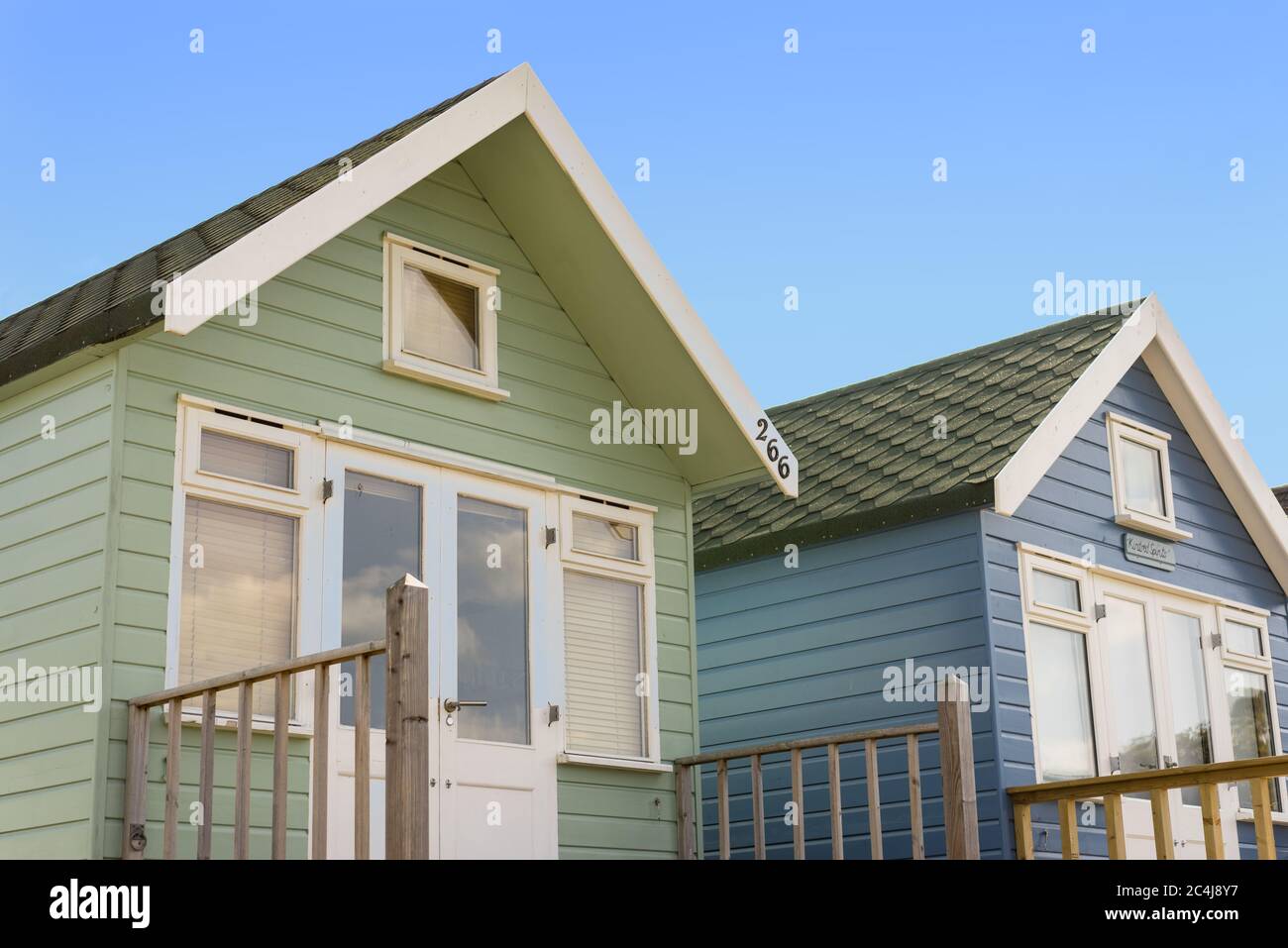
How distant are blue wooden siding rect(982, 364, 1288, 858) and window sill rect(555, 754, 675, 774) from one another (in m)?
2.38

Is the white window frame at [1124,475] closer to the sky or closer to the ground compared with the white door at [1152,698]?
closer to the sky

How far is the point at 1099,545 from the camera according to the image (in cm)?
1209

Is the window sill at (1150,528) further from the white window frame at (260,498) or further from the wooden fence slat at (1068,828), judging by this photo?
the white window frame at (260,498)

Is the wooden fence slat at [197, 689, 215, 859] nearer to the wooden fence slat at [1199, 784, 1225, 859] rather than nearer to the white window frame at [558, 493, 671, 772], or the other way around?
the white window frame at [558, 493, 671, 772]

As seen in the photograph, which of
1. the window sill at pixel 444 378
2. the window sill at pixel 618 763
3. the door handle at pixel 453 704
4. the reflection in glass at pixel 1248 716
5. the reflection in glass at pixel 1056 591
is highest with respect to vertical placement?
the window sill at pixel 444 378

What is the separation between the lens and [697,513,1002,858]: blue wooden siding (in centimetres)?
1096

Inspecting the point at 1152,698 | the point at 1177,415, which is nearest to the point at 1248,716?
the point at 1152,698

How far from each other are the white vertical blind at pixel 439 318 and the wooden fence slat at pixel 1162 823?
14.8ft

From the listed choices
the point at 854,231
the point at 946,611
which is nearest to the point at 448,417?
the point at 946,611

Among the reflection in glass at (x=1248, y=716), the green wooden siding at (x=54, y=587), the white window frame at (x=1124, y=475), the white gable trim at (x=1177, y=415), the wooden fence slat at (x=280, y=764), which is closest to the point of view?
the wooden fence slat at (x=280, y=764)

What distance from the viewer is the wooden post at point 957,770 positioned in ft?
25.3

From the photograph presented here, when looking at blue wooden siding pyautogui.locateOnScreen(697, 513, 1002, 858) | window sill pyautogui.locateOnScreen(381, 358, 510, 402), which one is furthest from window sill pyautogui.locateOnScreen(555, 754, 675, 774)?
window sill pyautogui.locateOnScreen(381, 358, 510, 402)

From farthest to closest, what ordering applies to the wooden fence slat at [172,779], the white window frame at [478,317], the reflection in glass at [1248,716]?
the reflection in glass at [1248,716] < the white window frame at [478,317] < the wooden fence slat at [172,779]
